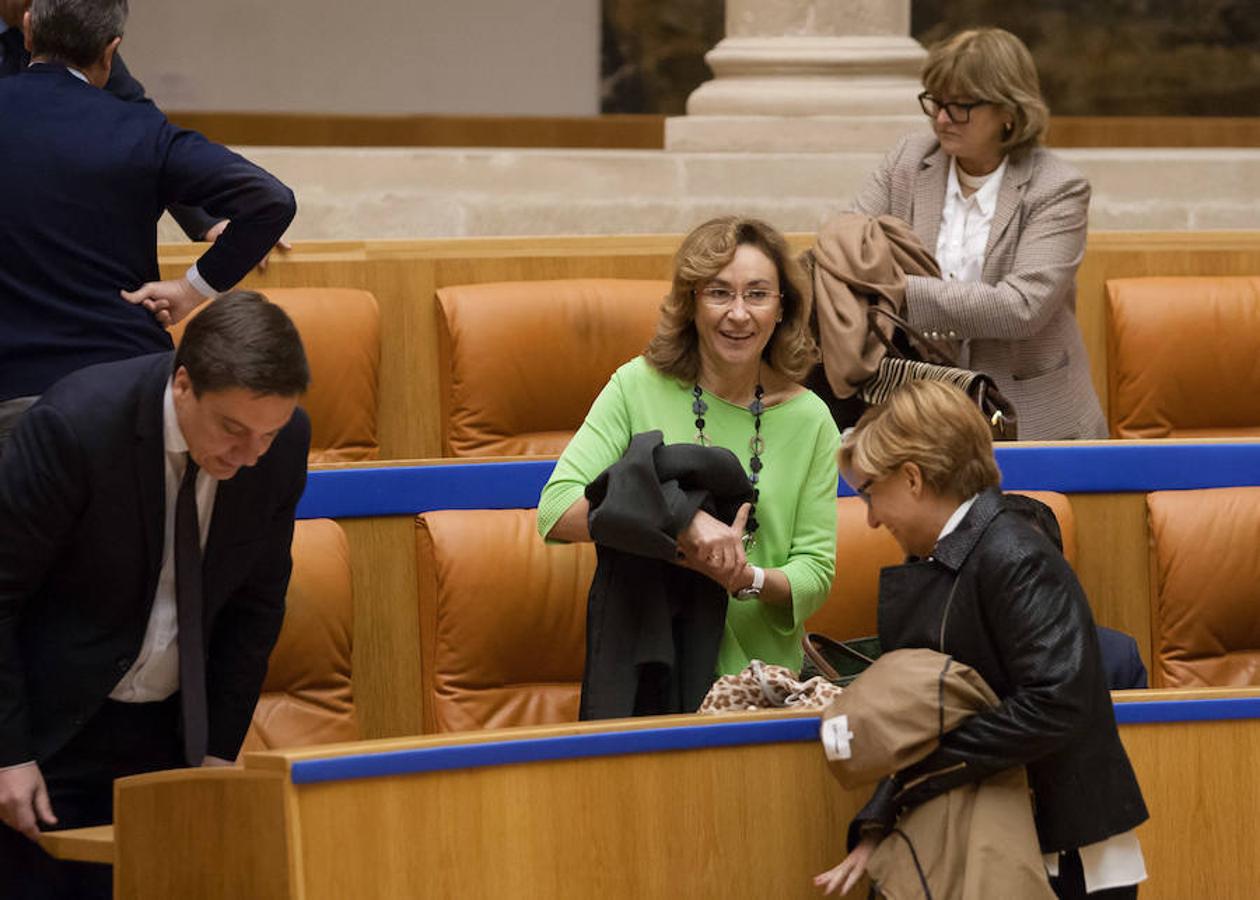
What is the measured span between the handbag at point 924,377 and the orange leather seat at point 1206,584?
293 millimetres

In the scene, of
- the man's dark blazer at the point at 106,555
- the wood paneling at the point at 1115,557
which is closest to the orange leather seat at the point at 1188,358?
the wood paneling at the point at 1115,557

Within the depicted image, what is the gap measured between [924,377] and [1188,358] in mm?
1144

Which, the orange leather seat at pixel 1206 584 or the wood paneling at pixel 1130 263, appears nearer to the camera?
the orange leather seat at pixel 1206 584

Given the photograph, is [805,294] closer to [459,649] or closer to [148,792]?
[459,649]

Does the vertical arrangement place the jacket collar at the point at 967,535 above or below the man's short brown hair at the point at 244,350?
below

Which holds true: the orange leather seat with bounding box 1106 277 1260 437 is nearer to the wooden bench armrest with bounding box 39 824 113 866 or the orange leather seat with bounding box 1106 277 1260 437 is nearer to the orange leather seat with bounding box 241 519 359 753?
the orange leather seat with bounding box 241 519 359 753

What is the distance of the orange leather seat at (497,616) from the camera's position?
336 centimetres

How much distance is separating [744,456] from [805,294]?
28 cm

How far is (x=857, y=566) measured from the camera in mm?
3479

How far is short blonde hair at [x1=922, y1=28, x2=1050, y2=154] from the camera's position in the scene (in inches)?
153

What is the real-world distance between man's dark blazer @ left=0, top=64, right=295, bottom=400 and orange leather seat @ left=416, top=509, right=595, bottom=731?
0.62 metres

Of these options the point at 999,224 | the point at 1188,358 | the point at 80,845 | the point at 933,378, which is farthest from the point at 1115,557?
the point at 80,845

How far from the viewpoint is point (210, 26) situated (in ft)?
25.0

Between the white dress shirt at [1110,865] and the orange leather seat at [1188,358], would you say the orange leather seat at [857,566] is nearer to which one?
Result: the white dress shirt at [1110,865]
